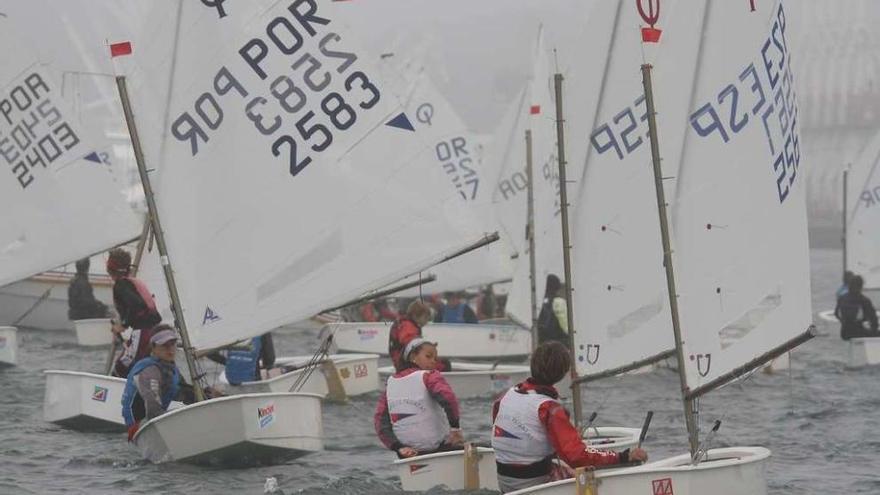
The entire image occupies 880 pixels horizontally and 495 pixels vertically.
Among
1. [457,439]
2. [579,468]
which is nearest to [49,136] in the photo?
[457,439]

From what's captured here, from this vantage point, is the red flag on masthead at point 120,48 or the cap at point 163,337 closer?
the cap at point 163,337

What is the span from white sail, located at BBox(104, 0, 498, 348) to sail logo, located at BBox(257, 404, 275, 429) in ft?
4.13

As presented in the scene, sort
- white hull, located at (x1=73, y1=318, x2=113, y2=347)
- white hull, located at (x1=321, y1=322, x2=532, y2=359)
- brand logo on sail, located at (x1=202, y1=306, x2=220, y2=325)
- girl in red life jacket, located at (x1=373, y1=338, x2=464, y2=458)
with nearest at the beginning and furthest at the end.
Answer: girl in red life jacket, located at (x1=373, y1=338, x2=464, y2=458)
brand logo on sail, located at (x1=202, y1=306, x2=220, y2=325)
white hull, located at (x1=321, y1=322, x2=532, y2=359)
white hull, located at (x1=73, y1=318, x2=113, y2=347)

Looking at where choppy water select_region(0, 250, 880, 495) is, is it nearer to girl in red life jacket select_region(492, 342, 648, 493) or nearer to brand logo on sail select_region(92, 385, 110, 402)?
brand logo on sail select_region(92, 385, 110, 402)

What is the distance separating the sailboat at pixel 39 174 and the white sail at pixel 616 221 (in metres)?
11.4

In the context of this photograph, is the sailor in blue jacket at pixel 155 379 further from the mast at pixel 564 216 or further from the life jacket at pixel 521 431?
the life jacket at pixel 521 431

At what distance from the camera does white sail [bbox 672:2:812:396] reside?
42.0 ft

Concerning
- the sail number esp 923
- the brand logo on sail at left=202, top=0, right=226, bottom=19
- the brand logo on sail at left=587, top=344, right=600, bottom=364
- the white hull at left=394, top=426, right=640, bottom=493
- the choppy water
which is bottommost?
the choppy water

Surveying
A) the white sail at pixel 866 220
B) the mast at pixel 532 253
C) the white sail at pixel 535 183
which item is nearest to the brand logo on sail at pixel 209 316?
the white sail at pixel 535 183

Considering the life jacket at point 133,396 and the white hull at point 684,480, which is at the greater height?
the life jacket at point 133,396

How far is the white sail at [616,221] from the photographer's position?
15.0 metres

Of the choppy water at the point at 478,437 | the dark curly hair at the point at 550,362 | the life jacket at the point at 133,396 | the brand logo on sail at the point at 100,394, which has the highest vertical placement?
the dark curly hair at the point at 550,362

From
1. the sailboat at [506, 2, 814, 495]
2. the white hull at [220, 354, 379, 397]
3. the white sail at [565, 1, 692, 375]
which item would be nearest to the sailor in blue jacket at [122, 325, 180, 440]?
the white sail at [565, 1, 692, 375]

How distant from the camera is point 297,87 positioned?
1641cm
